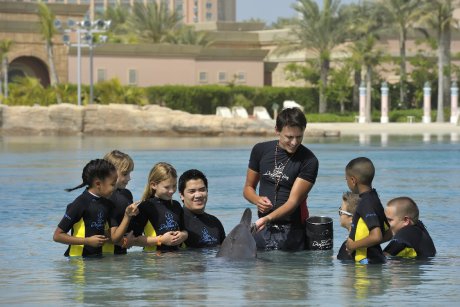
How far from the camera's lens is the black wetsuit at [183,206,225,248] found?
945 cm

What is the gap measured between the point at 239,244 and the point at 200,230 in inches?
24.1

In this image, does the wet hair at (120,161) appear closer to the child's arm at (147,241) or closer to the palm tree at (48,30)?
the child's arm at (147,241)

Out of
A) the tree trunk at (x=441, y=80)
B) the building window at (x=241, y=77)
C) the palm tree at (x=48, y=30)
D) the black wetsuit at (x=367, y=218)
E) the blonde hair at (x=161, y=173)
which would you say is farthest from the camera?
the building window at (x=241, y=77)

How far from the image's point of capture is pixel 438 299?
25.0 feet

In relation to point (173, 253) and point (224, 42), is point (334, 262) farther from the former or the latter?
point (224, 42)

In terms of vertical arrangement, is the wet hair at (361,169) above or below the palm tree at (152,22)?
below

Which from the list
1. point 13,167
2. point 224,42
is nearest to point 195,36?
point 224,42

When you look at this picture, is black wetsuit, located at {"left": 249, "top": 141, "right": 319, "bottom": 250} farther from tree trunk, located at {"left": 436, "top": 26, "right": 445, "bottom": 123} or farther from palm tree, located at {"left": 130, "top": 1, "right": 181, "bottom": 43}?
palm tree, located at {"left": 130, "top": 1, "right": 181, "bottom": 43}

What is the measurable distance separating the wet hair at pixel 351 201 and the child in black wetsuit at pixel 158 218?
49.5 inches

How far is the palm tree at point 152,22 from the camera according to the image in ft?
245

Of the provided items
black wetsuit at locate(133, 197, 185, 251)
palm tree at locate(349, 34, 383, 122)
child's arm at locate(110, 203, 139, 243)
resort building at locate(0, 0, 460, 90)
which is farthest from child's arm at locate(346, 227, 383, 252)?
resort building at locate(0, 0, 460, 90)

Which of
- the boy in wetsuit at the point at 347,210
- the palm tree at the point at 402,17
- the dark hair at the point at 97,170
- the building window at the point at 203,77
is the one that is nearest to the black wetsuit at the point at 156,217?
the dark hair at the point at 97,170

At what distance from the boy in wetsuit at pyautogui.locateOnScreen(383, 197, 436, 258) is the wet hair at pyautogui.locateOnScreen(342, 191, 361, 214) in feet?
1.12

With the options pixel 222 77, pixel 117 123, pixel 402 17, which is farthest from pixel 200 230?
pixel 222 77
